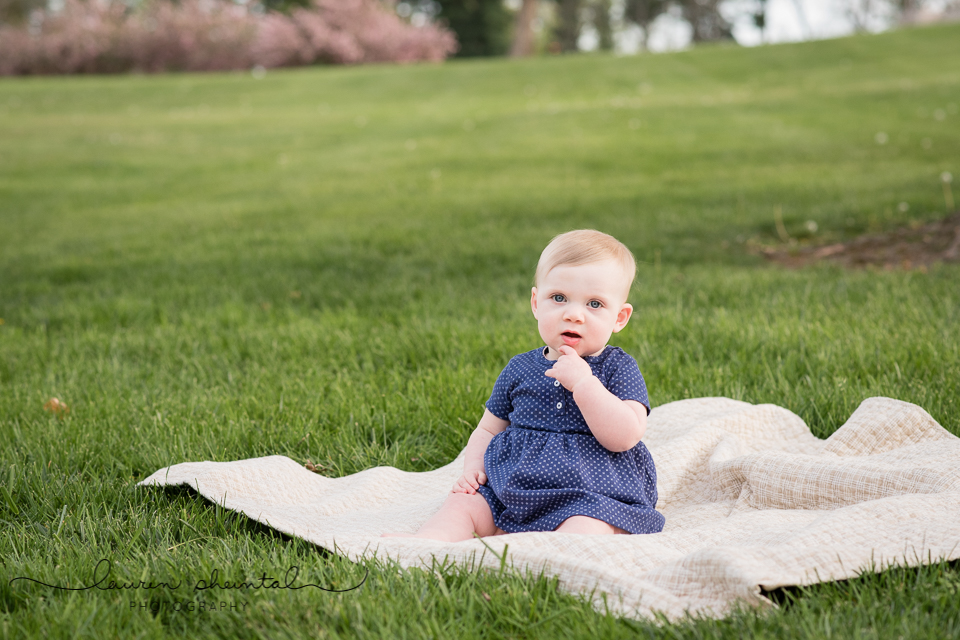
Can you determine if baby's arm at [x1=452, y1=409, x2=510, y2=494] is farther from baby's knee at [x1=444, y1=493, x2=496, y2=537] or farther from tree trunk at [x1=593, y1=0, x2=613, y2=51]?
tree trunk at [x1=593, y1=0, x2=613, y2=51]

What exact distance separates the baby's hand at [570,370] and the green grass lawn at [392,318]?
533 millimetres

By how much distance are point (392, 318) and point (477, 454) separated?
203 cm

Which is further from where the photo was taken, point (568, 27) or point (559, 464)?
point (568, 27)

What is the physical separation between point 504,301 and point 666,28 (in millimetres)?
56305

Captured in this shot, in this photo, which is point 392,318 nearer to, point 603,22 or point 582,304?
point 582,304

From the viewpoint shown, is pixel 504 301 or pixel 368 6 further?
pixel 368 6

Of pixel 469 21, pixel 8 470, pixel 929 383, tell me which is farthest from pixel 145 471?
pixel 469 21

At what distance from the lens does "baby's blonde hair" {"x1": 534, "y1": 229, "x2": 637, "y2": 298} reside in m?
2.10

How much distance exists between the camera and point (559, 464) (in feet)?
6.91

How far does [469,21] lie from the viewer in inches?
1391

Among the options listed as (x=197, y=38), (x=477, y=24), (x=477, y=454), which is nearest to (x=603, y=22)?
(x=477, y=24)

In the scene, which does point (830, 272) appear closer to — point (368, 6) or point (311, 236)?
point (311, 236)

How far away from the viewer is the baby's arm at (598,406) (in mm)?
2062

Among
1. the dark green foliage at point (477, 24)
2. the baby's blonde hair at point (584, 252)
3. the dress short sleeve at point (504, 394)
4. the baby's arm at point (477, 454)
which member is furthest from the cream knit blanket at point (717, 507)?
the dark green foliage at point (477, 24)
